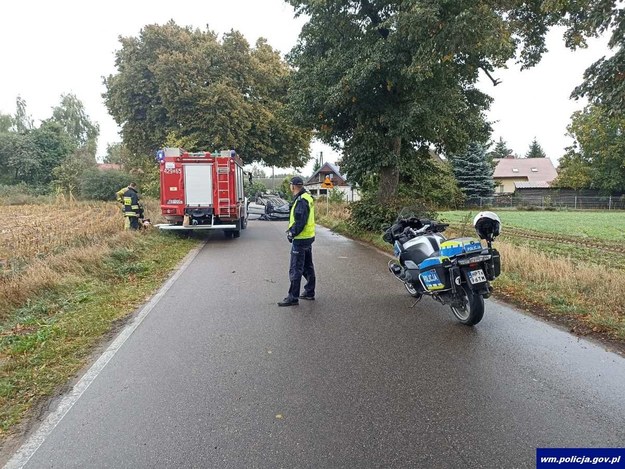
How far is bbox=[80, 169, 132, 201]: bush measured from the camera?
39219mm

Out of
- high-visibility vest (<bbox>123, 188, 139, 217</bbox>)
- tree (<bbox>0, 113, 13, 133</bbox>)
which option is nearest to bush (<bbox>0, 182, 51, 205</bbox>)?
tree (<bbox>0, 113, 13, 133</bbox>)

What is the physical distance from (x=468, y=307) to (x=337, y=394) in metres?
2.53

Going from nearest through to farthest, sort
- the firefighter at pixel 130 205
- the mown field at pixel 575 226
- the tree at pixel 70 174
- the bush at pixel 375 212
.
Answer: the firefighter at pixel 130 205 < the bush at pixel 375 212 < the mown field at pixel 575 226 < the tree at pixel 70 174

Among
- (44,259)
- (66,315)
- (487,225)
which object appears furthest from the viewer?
(44,259)

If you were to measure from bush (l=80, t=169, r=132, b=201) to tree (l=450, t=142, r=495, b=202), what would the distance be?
1262 inches

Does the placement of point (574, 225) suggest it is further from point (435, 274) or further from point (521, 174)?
point (521, 174)

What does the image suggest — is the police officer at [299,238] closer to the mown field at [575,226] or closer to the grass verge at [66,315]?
the grass verge at [66,315]

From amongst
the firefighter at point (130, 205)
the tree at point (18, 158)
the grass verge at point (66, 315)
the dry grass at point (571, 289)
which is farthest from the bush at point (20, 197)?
the dry grass at point (571, 289)

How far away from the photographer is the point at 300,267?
22.5ft

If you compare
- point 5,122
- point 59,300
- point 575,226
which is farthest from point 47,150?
point 59,300

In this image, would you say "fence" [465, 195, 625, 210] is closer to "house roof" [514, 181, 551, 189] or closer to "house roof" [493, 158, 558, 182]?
"house roof" [514, 181, 551, 189]

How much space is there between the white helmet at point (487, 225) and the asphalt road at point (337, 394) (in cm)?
114

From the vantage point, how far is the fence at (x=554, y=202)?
47.9 m

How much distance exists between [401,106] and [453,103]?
163 centimetres
